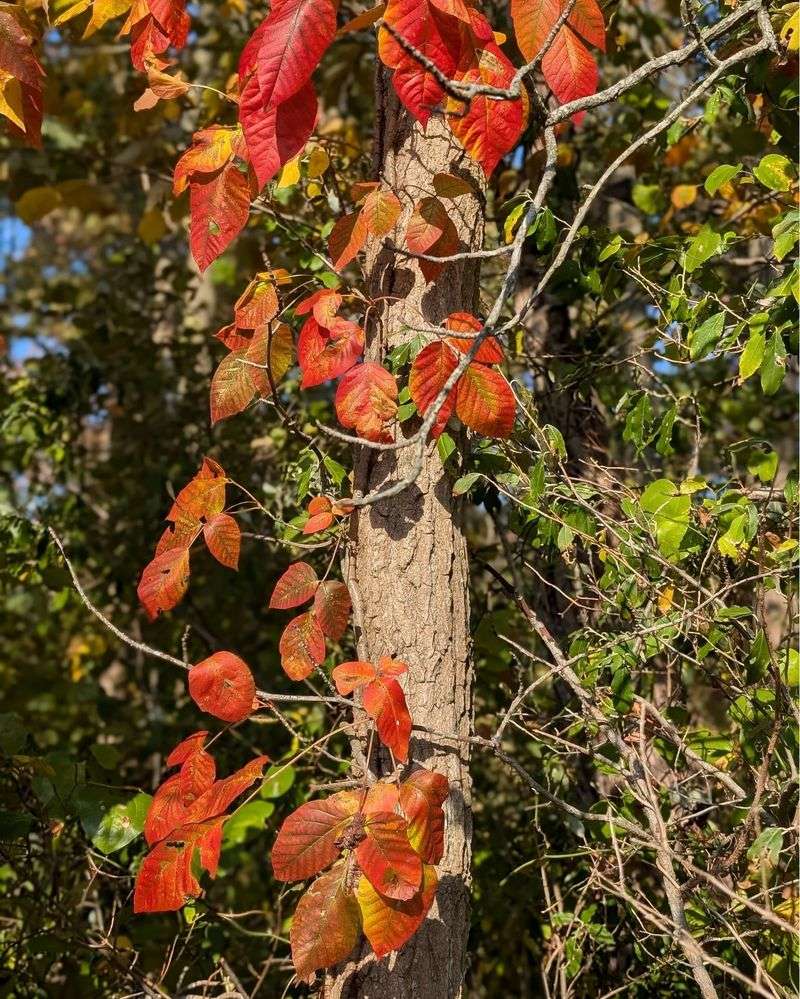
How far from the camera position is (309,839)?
1625mm

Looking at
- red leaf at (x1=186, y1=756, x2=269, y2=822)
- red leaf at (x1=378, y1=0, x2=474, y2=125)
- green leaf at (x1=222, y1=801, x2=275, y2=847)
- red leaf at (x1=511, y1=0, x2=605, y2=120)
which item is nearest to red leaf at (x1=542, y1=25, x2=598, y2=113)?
red leaf at (x1=511, y1=0, x2=605, y2=120)

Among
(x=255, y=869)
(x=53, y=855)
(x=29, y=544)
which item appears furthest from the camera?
(x=255, y=869)

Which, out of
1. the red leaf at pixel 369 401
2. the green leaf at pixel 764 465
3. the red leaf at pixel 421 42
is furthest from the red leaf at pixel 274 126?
the green leaf at pixel 764 465

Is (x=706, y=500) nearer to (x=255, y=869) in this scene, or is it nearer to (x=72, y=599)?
(x=72, y=599)

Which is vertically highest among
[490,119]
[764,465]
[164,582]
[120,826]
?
[490,119]

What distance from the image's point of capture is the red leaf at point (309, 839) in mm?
1604

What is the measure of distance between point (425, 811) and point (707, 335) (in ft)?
3.62

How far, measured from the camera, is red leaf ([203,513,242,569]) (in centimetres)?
198

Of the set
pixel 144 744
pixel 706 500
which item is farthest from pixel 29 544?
pixel 706 500

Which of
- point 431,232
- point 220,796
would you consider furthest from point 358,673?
point 431,232

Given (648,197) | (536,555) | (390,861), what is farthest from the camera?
(648,197)

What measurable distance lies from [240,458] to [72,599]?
98 cm

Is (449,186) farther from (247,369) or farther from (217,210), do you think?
(247,369)

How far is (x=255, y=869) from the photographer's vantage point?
4434 millimetres
